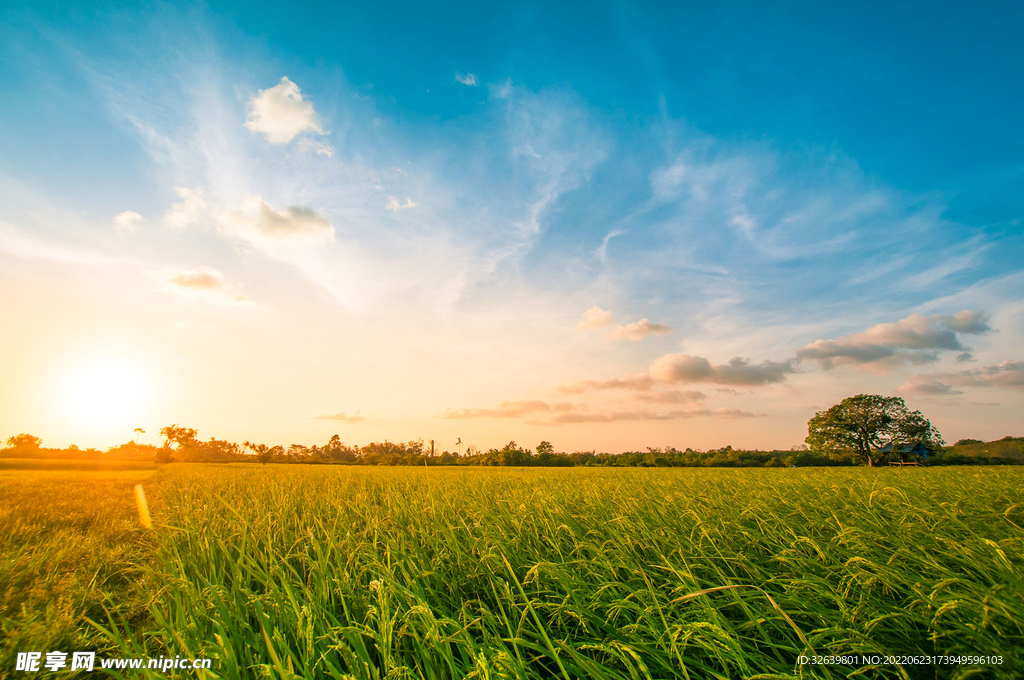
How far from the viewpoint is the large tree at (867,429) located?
5134cm

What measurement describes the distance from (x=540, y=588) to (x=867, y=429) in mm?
70989

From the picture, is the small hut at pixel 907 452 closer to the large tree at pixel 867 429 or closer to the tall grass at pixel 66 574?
the large tree at pixel 867 429

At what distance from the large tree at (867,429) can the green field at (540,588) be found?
63.1 metres

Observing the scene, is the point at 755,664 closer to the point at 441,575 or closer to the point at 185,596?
the point at 441,575

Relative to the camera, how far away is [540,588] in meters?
2.53

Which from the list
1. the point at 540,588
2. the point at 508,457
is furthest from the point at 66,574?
the point at 508,457

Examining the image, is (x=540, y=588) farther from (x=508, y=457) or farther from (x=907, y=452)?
(x=907, y=452)

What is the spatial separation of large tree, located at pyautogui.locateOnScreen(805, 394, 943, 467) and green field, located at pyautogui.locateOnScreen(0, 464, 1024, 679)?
63095 mm

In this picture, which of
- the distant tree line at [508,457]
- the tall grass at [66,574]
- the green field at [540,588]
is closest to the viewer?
the green field at [540,588]

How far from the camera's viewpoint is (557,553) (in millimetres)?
3035

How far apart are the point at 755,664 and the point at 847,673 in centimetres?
35

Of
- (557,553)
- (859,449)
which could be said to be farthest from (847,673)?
(859,449)

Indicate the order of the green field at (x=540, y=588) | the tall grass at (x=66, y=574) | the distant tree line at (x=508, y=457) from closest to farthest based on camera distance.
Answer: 1. the green field at (x=540, y=588)
2. the tall grass at (x=66, y=574)
3. the distant tree line at (x=508, y=457)

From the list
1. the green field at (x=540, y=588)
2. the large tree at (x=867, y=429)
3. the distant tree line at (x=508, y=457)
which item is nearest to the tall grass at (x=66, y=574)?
the green field at (x=540, y=588)
